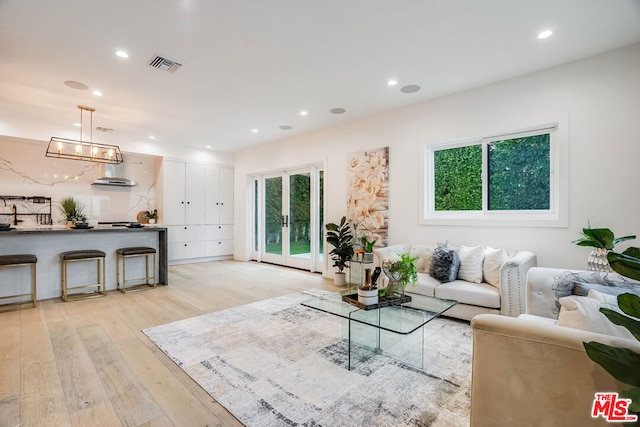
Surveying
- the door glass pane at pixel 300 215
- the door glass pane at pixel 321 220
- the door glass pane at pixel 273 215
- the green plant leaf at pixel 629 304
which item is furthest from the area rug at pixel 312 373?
the door glass pane at pixel 273 215

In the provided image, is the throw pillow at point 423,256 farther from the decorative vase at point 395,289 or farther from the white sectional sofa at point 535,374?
the white sectional sofa at point 535,374

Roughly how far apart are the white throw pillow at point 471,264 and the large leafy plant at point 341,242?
1823mm

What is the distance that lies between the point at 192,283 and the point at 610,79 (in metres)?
6.20

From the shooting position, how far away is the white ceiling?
7.94 ft

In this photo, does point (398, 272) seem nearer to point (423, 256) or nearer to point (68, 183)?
point (423, 256)

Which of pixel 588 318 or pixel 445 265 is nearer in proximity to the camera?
pixel 588 318

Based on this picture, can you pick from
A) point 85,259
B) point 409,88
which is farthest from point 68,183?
point 409,88

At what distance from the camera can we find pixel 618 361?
961mm

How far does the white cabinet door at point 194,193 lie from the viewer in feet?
23.8

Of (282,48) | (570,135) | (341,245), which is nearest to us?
(282,48)

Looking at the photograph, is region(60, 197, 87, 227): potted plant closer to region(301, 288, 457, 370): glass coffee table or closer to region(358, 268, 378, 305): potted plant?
region(301, 288, 457, 370): glass coffee table

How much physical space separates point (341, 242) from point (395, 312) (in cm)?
250

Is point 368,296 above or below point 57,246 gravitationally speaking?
below

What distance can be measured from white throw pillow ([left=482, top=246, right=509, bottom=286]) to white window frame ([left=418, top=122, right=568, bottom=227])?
0.47 metres
